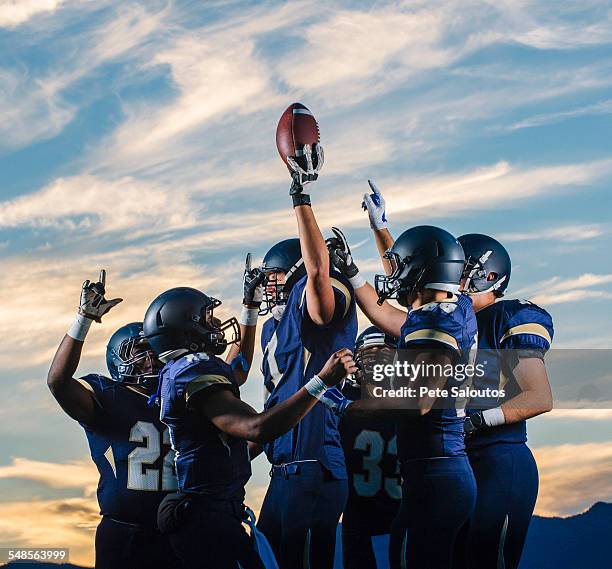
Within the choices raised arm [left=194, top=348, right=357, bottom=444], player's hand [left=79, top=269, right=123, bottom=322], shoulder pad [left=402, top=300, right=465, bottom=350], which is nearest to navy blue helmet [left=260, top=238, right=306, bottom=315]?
player's hand [left=79, top=269, right=123, bottom=322]

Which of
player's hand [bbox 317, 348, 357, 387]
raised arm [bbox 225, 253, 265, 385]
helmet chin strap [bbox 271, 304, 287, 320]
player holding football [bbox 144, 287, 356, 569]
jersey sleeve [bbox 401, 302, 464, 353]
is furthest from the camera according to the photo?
raised arm [bbox 225, 253, 265, 385]

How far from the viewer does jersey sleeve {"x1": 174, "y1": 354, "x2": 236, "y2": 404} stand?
4.88 meters

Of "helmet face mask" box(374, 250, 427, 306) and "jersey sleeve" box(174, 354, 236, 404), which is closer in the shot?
"jersey sleeve" box(174, 354, 236, 404)

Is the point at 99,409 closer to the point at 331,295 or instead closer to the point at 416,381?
the point at 331,295

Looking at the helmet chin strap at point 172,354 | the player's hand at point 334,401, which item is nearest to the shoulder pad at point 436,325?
the player's hand at point 334,401

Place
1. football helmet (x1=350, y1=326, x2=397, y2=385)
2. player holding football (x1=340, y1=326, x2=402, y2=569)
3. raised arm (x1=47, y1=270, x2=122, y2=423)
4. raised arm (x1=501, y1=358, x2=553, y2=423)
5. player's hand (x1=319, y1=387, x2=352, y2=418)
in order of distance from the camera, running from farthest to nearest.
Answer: player holding football (x1=340, y1=326, x2=402, y2=569) < football helmet (x1=350, y1=326, x2=397, y2=385) < raised arm (x1=47, y1=270, x2=122, y2=423) < raised arm (x1=501, y1=358, x2=553, y2=423) < player's hand (x1=319, y1=387, x2=352, y2=418)

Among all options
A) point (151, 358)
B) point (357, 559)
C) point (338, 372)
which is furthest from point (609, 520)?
point (338, 372)

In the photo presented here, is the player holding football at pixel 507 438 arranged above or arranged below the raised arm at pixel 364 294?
below

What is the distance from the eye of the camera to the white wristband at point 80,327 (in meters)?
6.39

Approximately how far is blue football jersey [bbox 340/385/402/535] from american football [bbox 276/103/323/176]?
162 cm

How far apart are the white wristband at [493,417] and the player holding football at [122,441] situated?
1882 mm

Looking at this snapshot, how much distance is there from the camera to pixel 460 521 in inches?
206

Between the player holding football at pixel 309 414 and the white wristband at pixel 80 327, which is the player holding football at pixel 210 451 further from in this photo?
the white wristband at pixel 80 327

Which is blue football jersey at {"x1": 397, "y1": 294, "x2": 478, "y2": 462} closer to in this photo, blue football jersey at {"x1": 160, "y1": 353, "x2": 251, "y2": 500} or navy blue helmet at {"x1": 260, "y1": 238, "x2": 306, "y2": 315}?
blue football jersey at {"x1": 160, "y1": 353, "x2": 251, "y2": 500}
